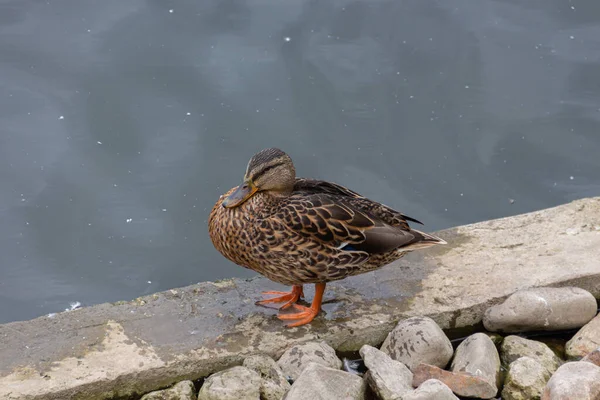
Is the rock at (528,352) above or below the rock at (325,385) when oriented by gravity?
below

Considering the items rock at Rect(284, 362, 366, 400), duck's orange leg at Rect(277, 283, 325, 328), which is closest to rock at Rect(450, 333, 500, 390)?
rock at Rect(284, 362, 366, 400)

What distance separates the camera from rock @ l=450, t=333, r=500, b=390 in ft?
12.8

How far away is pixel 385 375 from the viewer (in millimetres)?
3738

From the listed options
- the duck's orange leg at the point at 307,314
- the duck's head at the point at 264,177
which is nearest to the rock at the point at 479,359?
the duck's orange leg at the point at 307,314

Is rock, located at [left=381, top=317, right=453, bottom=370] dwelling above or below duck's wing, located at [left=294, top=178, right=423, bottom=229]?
below

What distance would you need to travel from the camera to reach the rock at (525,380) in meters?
3.84

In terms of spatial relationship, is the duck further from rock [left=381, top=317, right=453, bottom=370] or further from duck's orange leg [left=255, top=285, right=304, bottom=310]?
rock [left=381, top=317, right=453, bottom=370]

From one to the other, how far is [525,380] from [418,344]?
0.48m

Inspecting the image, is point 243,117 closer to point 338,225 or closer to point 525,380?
point 338,225

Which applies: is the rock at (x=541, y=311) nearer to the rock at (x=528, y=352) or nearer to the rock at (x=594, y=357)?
the rock at (x=528, y=352)

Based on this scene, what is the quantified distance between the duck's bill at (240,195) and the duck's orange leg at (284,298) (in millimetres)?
572

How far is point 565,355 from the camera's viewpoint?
4.25 metres

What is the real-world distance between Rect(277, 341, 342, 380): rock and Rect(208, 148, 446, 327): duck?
0.87ft

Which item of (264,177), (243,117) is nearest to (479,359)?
(264,177)
